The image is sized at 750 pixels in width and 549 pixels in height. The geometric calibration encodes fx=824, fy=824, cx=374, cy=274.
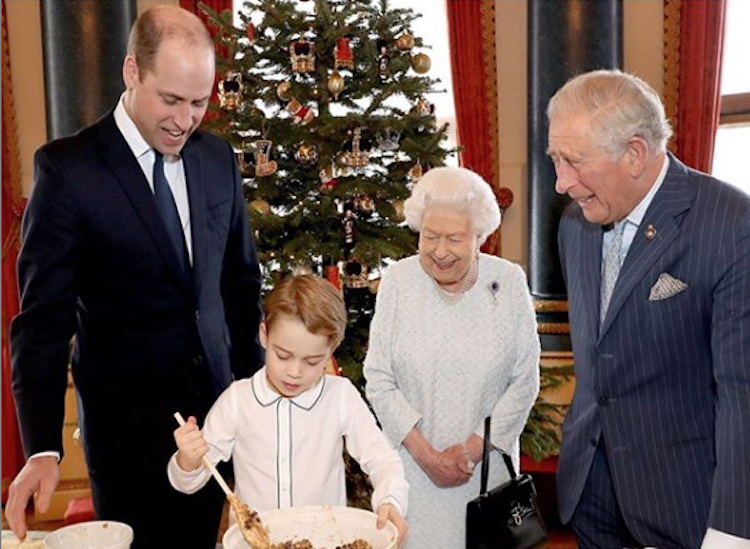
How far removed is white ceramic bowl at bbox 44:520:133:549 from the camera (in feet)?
4.19

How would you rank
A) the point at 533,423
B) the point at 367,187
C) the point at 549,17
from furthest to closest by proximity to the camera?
1. the point at 549,17
2. the point at 533,423
3. the point at 367,187

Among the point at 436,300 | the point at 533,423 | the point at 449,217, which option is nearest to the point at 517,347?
the point at 436,300

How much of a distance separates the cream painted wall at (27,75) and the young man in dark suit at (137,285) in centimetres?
393

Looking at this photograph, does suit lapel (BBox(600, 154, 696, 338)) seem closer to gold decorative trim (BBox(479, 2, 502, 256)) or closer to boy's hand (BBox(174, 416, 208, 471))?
boy's hand (BBox(174, 416, 208, 471))

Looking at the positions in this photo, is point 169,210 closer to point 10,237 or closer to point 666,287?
point 666,287

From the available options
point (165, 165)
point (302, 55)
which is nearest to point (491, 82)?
point (302, 55)

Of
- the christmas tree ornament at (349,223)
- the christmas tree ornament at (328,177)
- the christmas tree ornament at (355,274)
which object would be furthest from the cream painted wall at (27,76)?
the christmas tree ornament at (355,274)

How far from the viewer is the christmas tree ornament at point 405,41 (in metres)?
3.58

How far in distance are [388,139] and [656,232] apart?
6.85 feet

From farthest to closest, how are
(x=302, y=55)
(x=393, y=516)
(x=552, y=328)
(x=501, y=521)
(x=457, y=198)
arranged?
1. (x=552, y=328)
2. (x=302, y=55)
3. (x=457, y=198)
4. (x=501, y=521)
5. (x=393, y=516)

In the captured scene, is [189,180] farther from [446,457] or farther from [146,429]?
[446,457]

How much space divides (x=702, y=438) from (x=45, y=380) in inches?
52.6

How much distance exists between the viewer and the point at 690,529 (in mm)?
1708

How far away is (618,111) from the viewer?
1.62 m
